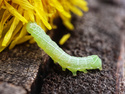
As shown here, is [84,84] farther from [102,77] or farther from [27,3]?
[27,3]

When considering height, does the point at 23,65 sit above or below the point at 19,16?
below

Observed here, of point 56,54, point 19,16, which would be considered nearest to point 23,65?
point 56,54

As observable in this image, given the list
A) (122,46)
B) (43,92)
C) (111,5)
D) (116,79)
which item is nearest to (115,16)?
(111,5)

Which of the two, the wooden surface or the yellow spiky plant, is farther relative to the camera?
the yellow spiky plant

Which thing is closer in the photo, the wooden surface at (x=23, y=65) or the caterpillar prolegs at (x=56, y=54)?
the wooden surface at (x=23, y=65)

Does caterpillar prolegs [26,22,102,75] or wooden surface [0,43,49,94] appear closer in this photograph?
wooden surface [0,43,49,94]

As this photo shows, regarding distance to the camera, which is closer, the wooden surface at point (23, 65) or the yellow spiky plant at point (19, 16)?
the wooden surface at point (23, 65)

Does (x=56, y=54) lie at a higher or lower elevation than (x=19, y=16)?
lower

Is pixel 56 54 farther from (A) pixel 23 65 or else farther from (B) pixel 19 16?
(B) pixel 19 16

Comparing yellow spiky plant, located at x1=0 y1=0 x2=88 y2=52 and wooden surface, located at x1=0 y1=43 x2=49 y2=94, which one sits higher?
yellow spiky plant, located at x1=0 y1=0 x2=88 y2=52

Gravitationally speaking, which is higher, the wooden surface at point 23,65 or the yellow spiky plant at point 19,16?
the yellow spiky plant at point 19,16

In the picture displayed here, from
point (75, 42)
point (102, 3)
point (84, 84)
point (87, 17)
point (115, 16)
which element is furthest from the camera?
point (102, 3)
